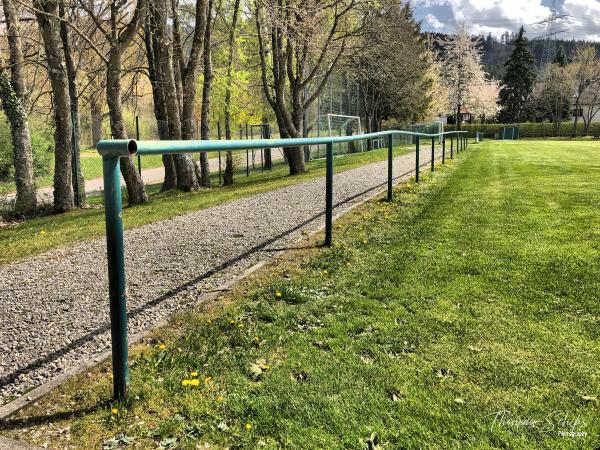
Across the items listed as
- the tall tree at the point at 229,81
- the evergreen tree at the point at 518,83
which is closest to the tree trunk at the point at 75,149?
the tall tree at the point at 229,81

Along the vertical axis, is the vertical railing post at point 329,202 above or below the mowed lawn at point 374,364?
above

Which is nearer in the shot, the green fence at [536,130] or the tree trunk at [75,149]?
the tree trunk at [75,149]

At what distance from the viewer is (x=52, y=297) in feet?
14.3

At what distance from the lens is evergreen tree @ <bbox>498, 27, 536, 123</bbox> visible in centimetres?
7444

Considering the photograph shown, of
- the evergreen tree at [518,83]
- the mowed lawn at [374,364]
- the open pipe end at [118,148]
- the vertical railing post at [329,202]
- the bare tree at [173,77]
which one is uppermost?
the evergreen tree at [518,83]

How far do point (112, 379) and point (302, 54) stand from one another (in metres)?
17.0

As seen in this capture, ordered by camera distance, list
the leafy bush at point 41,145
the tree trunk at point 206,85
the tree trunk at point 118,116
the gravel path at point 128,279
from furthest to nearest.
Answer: the leafy bush at point 41,145
the tree trunk at point 206,85
the tree trunk at point 118,116
the gravel path at point 128,279

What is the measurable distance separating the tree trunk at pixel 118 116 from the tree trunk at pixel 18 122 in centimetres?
212

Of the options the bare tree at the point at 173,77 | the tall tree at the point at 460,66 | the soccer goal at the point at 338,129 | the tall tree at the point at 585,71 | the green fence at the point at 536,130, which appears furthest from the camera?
the tall tree at the point at 585,71

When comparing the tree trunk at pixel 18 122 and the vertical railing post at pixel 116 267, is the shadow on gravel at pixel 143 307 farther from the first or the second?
the tree trunk at pixel 18 122

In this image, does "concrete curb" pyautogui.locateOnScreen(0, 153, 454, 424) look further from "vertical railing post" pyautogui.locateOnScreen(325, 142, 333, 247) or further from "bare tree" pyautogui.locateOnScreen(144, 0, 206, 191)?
"bare tree" pyautogui.locateOnScreen(144, 0, 206, 191)

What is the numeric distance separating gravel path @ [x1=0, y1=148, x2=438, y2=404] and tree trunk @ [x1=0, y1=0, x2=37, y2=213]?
199 inches

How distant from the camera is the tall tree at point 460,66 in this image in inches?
2355

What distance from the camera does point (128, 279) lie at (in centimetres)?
480
